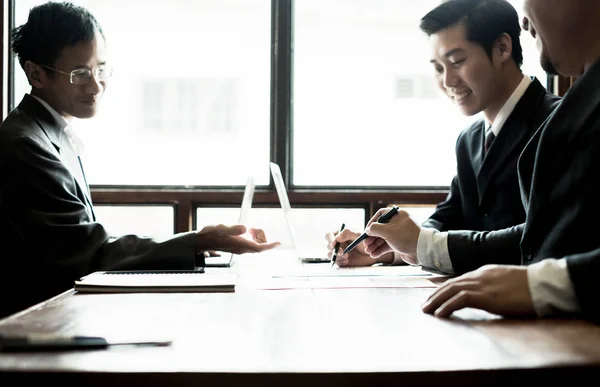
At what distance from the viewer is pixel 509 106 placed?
2.10m

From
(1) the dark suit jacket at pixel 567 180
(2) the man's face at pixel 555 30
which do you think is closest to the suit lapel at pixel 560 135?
(1) the dark suit jacket at pixel 567 180

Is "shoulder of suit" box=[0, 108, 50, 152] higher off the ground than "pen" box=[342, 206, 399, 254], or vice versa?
"shoulder of suit" box=[0, 108, 50, 152]

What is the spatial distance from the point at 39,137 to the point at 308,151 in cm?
162

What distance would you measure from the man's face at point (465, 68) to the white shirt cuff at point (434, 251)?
0.79 meters

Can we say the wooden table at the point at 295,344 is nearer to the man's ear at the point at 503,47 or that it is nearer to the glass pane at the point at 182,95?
the man's ear at the point at 503,47

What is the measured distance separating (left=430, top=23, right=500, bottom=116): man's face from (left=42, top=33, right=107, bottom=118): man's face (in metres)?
1.25

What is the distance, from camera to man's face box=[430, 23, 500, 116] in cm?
225

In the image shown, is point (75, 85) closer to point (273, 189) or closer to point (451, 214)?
point (273, 189)

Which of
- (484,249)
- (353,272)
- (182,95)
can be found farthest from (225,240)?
(182,95)

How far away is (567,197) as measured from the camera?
1208 millimetres

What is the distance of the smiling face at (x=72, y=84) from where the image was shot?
2.21 m

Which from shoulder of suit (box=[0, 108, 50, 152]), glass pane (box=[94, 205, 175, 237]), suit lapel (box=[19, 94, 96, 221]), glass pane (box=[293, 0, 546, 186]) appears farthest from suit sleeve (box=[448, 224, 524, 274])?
glass pane (box=[94, 205, 175, 237])

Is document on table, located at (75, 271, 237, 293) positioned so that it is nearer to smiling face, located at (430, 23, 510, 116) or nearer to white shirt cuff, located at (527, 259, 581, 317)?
white shirt cuff, located at (527, 259, 581, 317)

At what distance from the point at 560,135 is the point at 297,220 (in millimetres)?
2080
